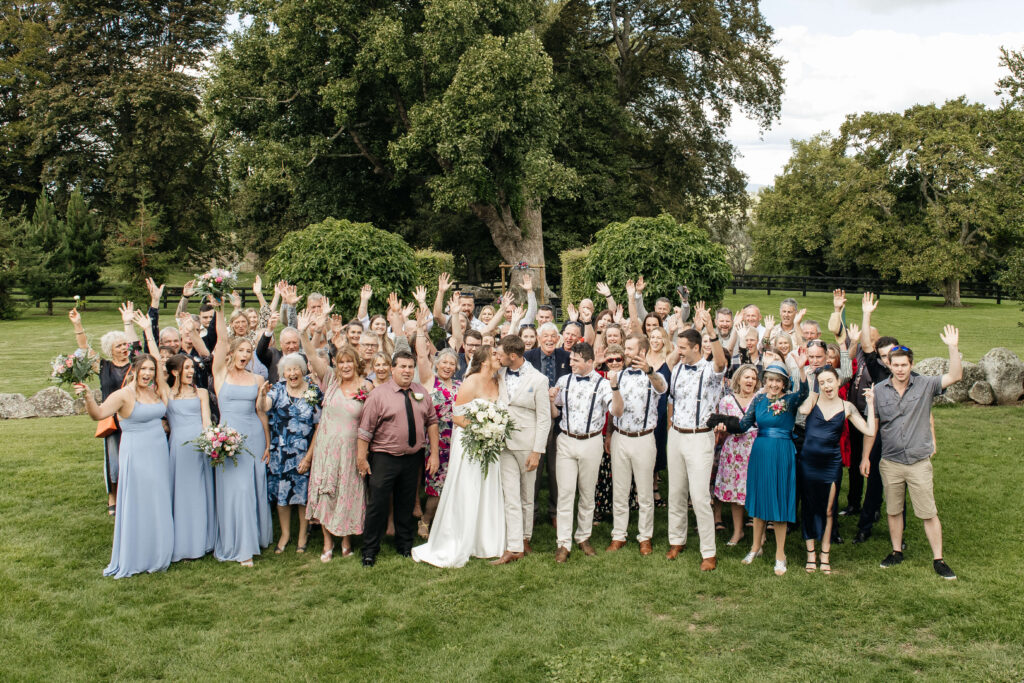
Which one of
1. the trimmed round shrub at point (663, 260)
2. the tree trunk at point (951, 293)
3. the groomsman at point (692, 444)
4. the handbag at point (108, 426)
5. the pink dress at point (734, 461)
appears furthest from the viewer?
the tree trunk at point (951, 293)

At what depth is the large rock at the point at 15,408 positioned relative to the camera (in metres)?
13.3

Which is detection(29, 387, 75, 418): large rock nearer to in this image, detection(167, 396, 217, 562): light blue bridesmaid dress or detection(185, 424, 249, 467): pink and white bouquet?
detection(167, 396, 217, 562): light blue bridesmaid dress

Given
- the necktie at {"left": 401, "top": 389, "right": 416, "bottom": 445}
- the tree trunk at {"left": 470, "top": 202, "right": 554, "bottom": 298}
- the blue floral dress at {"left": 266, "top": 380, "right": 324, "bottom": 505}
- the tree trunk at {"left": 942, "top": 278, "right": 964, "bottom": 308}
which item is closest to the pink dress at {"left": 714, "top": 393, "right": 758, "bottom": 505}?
the necktie at {"left": 401, "top": 389, "right": 416, "bottom": 445}

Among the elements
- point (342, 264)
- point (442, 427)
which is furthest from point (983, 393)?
point (342, 264)

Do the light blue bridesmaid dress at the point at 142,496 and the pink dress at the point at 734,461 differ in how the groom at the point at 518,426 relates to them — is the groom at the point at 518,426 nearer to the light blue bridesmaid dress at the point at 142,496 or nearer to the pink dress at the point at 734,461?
the pink dress at the point at 734,461

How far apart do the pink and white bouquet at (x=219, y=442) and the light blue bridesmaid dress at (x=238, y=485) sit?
7.5 inches

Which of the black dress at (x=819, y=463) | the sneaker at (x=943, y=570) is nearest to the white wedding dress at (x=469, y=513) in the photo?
the black dress at (x=819, y=463)

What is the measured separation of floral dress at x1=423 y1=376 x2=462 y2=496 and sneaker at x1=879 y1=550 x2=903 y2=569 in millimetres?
4034

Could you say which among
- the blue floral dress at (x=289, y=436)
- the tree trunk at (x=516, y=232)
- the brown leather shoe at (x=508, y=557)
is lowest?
the brown leather shoe at (x=508, y=557)

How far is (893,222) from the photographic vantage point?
116ft

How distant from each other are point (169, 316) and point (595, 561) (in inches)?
1129

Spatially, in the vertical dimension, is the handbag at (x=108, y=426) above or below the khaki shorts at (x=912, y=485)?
above

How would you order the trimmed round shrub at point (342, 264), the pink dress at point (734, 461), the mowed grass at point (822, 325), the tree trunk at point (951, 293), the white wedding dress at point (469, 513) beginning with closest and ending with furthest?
1. the white wedding dress at point (469, 513)
2. the pink dress at point (734, 461)
3. the trimmed round shrub at point (342, 264)
4. the mowed grass at point (822, 325)
5. the tree trunk at point (951, 293)

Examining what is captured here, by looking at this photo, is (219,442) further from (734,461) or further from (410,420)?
(734,461)
